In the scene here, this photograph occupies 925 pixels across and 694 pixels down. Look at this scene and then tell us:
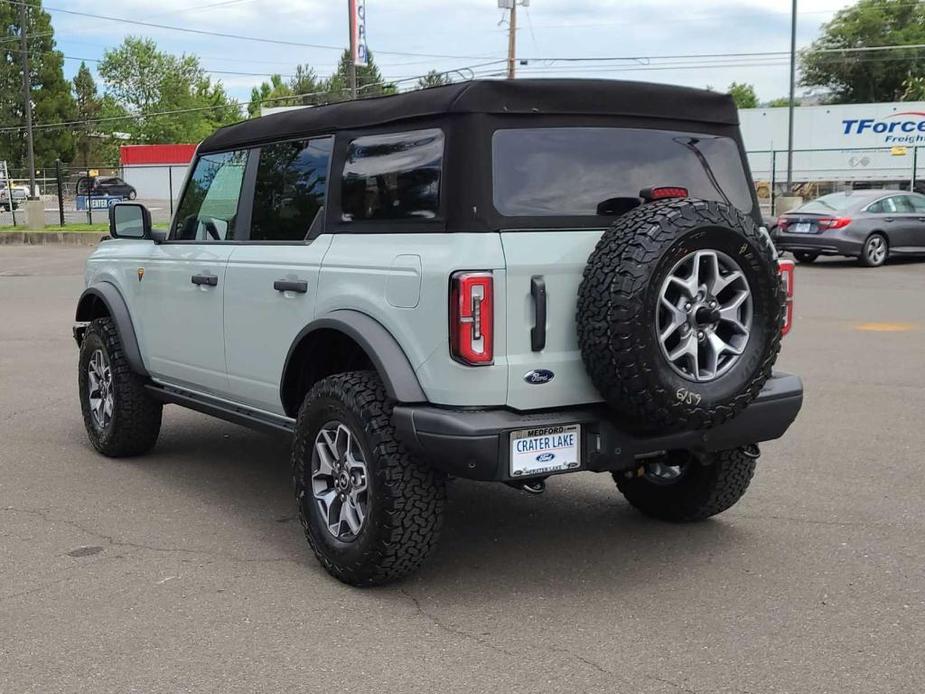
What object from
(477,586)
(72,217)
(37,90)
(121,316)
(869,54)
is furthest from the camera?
(869,54)

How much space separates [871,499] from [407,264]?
2.96m

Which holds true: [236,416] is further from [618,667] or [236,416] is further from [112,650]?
[618,667]

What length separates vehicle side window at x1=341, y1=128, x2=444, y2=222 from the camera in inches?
162

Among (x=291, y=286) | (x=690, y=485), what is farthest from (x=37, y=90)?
(x=690, y=485)

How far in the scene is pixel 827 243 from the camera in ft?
62.6

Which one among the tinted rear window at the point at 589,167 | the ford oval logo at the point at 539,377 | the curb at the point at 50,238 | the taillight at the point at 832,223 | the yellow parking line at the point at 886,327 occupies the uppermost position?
the tinted rear window at the point at 589,167

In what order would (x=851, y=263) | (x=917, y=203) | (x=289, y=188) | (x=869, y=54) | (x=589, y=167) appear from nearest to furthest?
(x=589, y=167)
(x=289, y=188)
(x=917, y=203)
(x=851, y=263)
(x=869, y=54)

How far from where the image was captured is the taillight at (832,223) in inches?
751

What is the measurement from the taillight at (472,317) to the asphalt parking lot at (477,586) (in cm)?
101

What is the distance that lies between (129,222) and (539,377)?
10.4 ft

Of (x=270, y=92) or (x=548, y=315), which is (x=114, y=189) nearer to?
(x=548, y=315)

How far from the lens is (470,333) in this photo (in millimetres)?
3816

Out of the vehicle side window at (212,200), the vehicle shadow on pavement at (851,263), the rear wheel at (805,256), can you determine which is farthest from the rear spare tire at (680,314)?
the rear wheel at (805,256)

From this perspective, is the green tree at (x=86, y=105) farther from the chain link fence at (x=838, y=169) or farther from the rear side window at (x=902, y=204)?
the rear side window at (x=902, y=204)
